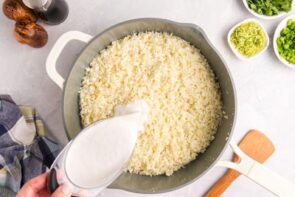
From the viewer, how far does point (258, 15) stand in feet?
4.78

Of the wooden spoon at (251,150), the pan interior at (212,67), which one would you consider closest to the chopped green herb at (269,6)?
the pan interior at (212,67)

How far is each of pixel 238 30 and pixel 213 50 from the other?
0.20 m

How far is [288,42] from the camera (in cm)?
146

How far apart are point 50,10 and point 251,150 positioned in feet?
2.66

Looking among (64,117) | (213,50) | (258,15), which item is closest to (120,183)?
(64,117)

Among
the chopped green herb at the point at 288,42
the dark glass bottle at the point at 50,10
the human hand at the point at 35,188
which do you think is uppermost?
the dark glass bottle at the point at 50,10

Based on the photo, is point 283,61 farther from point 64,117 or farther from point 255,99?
point 64,117

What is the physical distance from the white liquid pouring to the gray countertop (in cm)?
36

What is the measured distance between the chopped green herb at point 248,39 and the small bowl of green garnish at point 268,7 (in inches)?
1.9

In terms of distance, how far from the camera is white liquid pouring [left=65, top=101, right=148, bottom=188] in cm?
107

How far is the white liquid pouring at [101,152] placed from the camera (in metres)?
1.07

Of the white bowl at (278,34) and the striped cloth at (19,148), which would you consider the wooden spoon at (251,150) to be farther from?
the striped cloth at (19,148)

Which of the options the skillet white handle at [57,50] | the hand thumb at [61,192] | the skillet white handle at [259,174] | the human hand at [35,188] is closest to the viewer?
the hand thumb at [61,192]

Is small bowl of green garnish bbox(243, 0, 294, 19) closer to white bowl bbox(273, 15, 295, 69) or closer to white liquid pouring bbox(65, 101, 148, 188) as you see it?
white bowl bbox(273, 15, 295, 69)
